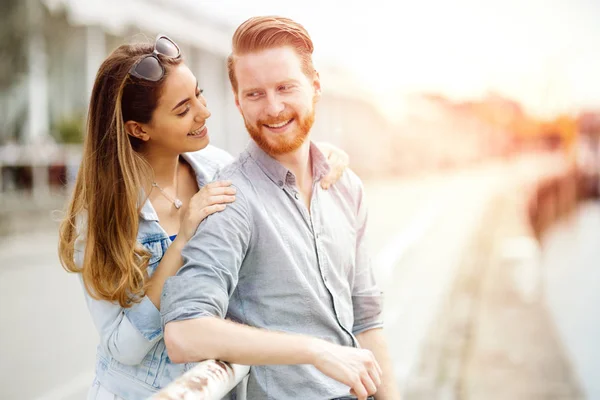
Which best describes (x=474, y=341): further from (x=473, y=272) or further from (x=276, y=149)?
(x=276, y=149)

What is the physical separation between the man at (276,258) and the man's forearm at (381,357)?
4.7 inches

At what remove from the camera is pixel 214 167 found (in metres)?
1.78

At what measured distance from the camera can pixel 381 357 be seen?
1666mm

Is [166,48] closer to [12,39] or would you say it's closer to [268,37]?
[268,37]

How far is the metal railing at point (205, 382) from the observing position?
0.94 metres

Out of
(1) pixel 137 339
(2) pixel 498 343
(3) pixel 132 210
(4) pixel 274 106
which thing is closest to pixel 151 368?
(1) pixel 137 339

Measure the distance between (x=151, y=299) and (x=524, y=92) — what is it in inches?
486

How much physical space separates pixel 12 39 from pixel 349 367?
1307 centimetres

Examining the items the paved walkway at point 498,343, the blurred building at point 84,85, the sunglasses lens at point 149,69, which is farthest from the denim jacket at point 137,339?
the blurred building at point 84,85

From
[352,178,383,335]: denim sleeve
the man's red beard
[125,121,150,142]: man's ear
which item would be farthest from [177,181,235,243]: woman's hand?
[352,178,383,335]: denim sleeve

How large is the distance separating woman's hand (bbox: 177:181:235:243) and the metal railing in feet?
0.88

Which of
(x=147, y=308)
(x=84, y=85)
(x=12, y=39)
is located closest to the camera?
(x=147, y=308)

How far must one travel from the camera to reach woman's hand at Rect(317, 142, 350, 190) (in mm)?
1579

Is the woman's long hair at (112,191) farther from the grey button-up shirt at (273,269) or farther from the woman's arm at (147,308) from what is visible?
the grey button-up shirt at (273,269)
